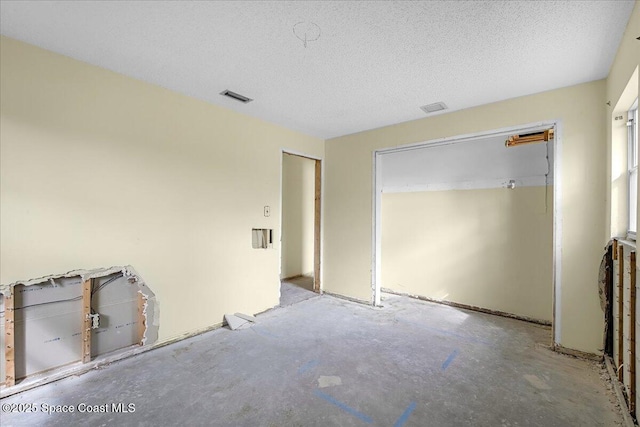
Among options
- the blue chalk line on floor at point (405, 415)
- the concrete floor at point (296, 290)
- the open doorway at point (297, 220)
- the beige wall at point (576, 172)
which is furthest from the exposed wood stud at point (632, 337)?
the open doorway at point (297, 220)

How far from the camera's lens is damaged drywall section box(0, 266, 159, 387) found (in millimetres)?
2041

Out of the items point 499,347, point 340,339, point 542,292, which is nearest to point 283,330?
point 340,339

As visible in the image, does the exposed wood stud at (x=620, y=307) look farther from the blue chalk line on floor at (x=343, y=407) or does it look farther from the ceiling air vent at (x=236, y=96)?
the ceiling air vent at (x=236, y=96)

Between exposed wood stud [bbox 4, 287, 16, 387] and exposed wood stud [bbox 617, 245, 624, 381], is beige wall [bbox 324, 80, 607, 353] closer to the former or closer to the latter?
exposed wood stud [bbox 617, 245, 624, 381]

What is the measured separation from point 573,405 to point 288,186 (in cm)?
490

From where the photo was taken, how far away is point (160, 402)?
6.34ft

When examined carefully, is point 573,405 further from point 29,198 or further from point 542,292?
point 29,198

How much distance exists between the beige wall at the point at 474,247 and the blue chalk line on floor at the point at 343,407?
2845mm

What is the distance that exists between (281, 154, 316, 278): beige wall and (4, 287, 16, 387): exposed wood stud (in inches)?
151

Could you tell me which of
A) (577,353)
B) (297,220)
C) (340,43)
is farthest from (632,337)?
(297,220)

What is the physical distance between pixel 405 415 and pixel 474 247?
2829 millimetres

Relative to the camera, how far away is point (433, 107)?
10.7 ft

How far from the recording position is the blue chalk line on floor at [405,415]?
175cm

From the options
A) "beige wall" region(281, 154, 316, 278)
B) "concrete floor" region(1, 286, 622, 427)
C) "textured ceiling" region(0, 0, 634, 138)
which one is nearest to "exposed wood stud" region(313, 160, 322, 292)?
"beige wall" region(281, 154, 316, 278)
